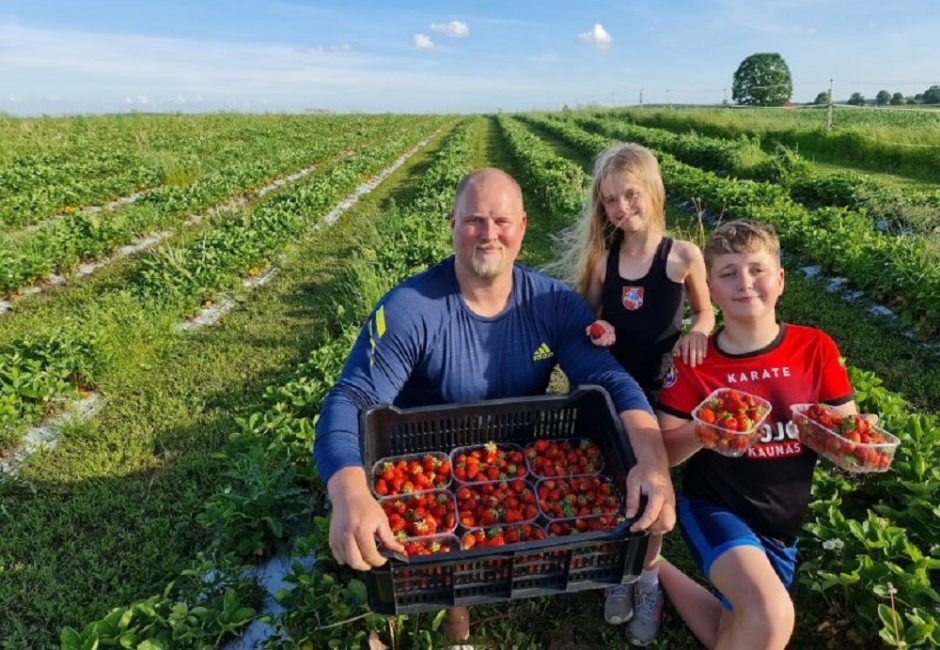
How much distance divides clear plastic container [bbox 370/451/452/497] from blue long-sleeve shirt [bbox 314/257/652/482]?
0.26m

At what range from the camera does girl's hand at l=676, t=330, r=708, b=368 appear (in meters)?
2.60

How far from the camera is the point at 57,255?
8.29m

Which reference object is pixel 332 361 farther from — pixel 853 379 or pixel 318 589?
pixel 853 379

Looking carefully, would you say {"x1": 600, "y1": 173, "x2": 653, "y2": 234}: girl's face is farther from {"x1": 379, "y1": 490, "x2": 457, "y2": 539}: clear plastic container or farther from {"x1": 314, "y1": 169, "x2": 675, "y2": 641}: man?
{"x1": 379, "y1": 490, "x2": 457, "y2": 539}: clear plastic container

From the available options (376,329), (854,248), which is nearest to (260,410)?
(376,329)

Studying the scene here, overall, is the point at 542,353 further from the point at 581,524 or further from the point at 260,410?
the point at 260,410

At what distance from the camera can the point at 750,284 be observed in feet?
8.28

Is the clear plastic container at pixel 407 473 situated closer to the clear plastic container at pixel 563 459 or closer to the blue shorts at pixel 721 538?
the clear plastic container at pixel 563 459

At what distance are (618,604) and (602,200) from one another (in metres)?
2.06

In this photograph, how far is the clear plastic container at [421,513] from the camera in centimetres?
223

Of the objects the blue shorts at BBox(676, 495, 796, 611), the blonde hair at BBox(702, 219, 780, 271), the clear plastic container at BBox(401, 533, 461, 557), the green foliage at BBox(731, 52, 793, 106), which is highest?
the green foliage at BBox(731, 52, 793, 106)

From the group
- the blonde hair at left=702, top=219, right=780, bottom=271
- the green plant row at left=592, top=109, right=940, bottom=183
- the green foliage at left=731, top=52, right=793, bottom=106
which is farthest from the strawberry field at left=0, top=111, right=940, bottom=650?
the green foliage at left=731, top=52, right=793, bottom=106

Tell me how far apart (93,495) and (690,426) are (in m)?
3.87

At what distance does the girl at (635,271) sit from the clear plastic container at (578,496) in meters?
0.85
